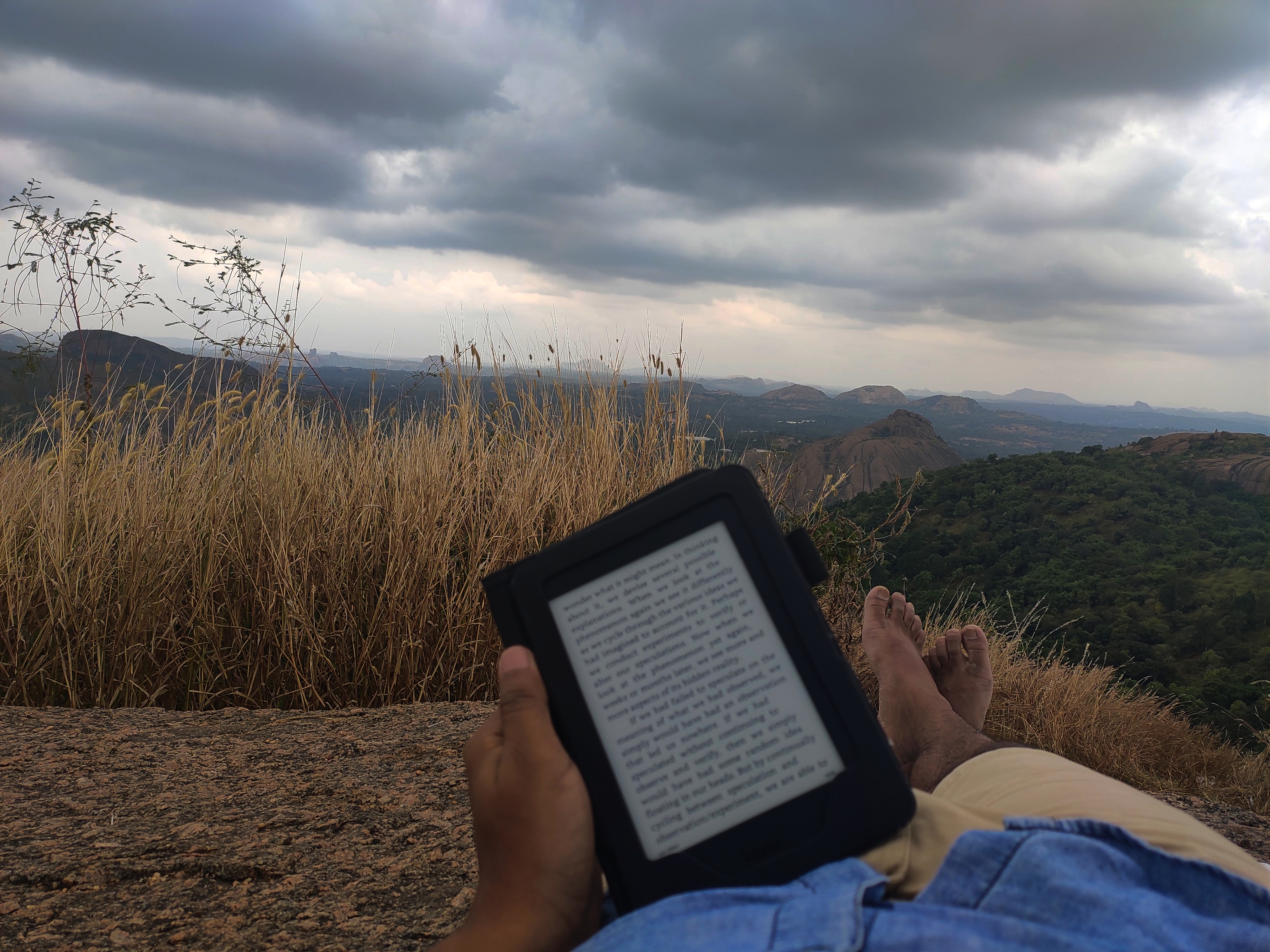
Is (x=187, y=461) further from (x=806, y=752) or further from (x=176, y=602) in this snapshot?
(x=806, y=752)

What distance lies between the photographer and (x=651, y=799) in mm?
616

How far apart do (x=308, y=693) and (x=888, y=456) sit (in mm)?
34484

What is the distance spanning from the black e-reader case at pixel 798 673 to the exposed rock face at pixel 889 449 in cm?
2610

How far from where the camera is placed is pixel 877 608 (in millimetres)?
2236

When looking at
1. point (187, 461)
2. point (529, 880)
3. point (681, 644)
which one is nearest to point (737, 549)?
point (681, 644)

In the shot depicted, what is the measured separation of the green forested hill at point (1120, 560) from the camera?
12.8 m

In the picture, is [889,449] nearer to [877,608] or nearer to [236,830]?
[877,608]

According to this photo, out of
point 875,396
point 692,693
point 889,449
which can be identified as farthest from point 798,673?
point 875,396

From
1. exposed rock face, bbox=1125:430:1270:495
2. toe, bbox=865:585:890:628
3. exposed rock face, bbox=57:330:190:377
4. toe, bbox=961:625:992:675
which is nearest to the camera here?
toe, bbox=961:625:992:675

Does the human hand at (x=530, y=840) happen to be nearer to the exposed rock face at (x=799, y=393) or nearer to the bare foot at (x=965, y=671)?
the bare foot at (x=965, y=671)

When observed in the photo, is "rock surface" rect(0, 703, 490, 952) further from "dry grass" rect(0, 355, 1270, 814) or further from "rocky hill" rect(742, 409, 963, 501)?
"rocky hill" rect(742, 409, 963, 501)

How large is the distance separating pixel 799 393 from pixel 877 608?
56.4 metres

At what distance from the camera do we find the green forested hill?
12.8m

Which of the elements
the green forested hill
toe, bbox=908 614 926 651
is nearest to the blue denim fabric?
toe, bbox=908 614 926 651
